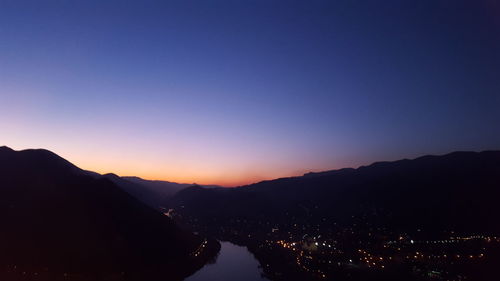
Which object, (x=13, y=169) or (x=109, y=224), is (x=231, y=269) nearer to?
(x=109, y=224)

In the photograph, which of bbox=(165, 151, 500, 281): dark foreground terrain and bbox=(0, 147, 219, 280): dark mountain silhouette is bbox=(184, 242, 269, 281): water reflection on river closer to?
bbox=(165, 151, 500, 281): dark foreground terrain

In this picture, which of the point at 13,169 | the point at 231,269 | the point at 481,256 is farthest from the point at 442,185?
the point at 13,169

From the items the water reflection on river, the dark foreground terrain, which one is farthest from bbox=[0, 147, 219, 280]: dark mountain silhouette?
the dark foreground terrain

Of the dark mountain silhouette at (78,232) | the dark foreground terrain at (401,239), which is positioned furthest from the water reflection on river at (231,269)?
the dark mountain silhouette at (78,232)

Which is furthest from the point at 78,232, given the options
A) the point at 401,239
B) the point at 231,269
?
the point at 401,239

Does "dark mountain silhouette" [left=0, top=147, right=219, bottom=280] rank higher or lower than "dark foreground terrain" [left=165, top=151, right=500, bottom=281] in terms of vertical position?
higher

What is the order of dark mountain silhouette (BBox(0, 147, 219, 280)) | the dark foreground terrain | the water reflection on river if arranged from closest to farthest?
1. the dark foreground terrain
2. dark mountain silhouette (BBox(0, 147, 219, 280))
3. the water reflection on river

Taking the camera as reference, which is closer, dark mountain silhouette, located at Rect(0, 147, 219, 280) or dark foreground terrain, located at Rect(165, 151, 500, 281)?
dark foreground terrain, located at Rect(165, 151, 500, 281)

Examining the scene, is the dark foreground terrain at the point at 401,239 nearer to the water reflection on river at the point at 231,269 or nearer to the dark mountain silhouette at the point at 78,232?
the water reflection on river at the point at 231,269
